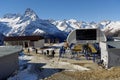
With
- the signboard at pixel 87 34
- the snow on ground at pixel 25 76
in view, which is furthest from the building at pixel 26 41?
the snow on ground at pixel 25 76

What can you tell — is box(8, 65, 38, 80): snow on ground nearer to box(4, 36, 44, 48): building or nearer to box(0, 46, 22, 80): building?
box(0, 46, 22, 80): building

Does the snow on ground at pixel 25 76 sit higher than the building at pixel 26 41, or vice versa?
the building at pixel 26 41

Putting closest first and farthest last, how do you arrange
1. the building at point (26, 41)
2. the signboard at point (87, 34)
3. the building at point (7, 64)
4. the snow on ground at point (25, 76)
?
1. the building at point (7, 64)
2. the snow on ground at point (25, 76)
3. the signboard at point (87, 34)
4. the building at point (26, 41)

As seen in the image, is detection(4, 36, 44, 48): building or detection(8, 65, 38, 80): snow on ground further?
detection(4, 36, 44, 48): building

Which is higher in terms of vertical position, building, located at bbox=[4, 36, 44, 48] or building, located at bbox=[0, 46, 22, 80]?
building, located at bbox=[4, 36, 44, 48]

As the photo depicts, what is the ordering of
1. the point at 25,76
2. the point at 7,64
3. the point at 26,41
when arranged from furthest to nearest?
the point at 26,41 < the point at 25,76 < the point at 7,64

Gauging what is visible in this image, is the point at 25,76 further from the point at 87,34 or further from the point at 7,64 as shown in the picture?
the point at 87,34

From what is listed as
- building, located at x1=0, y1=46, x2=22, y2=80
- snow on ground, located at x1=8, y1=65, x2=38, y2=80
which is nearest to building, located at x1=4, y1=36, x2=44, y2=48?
building, located at x1=0, y1=46, x2=22, y2=80

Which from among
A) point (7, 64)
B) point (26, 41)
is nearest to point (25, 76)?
point (7, 64)

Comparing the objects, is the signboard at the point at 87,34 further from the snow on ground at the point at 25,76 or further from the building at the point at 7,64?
the snow on ground at the point at 25,76

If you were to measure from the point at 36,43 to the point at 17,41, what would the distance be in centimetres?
581

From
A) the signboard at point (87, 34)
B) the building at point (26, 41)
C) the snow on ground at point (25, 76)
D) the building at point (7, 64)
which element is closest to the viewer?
the building at point (7, 64)

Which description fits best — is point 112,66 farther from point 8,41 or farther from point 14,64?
point 8,41

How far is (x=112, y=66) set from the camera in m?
40.2
